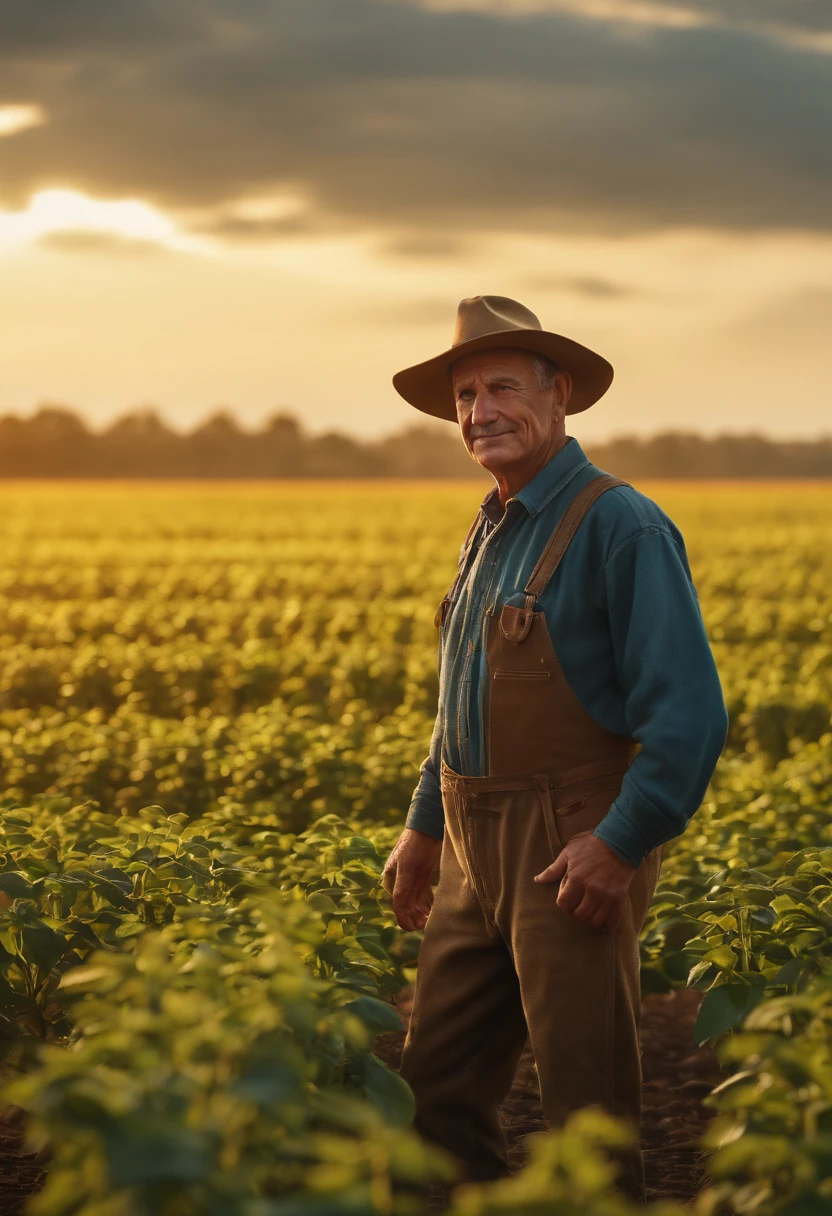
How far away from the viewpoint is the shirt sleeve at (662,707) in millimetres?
2826

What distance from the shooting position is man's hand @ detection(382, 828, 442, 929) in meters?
3.58

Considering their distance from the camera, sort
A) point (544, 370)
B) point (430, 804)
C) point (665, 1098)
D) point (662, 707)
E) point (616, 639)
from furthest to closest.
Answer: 1. point (665, 1098)
2. point (430, 804)
3. point (544, 370)
4. point (616, 639)
5. point (662, 707)

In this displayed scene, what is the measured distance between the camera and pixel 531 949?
300 centimetres

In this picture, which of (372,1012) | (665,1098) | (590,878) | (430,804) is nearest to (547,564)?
(590,878)

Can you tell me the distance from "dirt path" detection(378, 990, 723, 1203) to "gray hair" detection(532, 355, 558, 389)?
2.23 m

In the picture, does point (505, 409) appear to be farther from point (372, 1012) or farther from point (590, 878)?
point (372, 1012)

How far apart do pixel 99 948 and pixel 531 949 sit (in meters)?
0.97

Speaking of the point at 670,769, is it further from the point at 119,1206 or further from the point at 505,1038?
the point at 119,1206

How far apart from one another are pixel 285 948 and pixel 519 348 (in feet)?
5.61

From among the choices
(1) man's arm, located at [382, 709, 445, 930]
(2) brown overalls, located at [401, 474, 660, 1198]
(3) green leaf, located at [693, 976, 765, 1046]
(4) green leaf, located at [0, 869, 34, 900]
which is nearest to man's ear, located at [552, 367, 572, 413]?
(2) brown overalls, located at [401, 474, 660, 1198]

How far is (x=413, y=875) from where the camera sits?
142 inches

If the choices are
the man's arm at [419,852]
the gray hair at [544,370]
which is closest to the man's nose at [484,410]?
the gray hair at [544,370]

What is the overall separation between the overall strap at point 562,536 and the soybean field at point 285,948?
33.0 inches

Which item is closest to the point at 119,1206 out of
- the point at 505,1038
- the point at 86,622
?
the point at 505,1038
